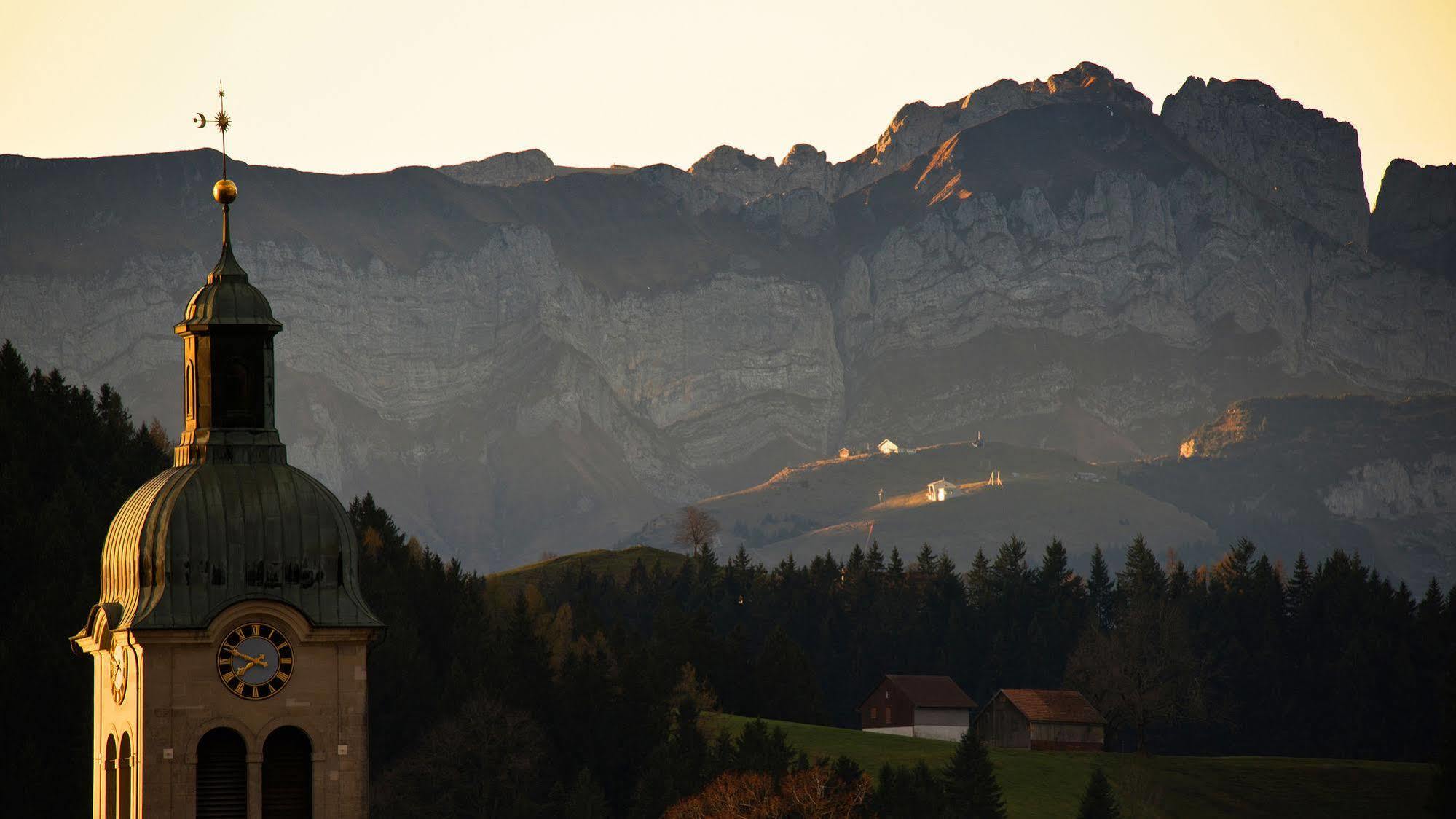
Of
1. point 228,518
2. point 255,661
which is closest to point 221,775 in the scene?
point 255,661

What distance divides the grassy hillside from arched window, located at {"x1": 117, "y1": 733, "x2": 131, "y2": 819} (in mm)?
113123

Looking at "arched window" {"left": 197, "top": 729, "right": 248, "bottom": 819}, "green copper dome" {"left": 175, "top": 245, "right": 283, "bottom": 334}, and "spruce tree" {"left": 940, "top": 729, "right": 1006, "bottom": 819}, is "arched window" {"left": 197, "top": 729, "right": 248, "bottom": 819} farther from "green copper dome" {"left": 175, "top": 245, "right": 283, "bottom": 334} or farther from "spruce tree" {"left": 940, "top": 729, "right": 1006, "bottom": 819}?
"spruce tree" {"left": 940, "top": 729, "right": 1006, "bottom": 819}

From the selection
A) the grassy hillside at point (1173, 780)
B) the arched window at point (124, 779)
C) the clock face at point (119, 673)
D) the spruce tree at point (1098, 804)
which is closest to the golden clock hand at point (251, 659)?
the clock face at point (119, 673)

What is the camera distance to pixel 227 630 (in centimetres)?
4894

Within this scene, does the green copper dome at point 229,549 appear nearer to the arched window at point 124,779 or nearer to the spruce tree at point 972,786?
the arched window at point 124,779

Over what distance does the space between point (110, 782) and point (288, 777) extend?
3878 mm

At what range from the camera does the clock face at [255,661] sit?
161ft

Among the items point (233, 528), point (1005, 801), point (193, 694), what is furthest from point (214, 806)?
point (1005, 801)

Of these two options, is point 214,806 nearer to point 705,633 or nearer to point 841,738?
point 841,738

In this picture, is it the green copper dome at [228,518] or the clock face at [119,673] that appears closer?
the green copper dome at [228,518]

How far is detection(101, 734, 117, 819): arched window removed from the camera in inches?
1948

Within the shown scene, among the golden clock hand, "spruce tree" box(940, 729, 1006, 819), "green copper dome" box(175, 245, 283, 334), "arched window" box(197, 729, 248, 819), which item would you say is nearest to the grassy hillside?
"spruce tree" box(940, 729, 1006, 819)

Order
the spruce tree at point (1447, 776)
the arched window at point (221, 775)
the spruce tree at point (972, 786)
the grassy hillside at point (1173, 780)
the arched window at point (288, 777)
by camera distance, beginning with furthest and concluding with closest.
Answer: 1. the grassy hillside at point (1173, 780)
2. the spruce tree at point (1447, 776)
3. the spruce tree at point (972, 786)
4. the arched window at point (288, 777)
5. the arched window at point (221, 775)

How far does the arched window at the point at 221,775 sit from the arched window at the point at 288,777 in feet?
1.83
